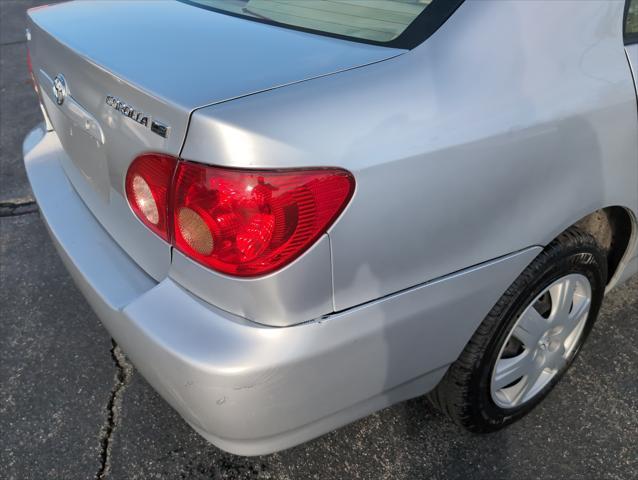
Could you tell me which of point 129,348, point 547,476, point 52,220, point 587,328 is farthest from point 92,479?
point 587,328

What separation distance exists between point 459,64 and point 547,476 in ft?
4.33

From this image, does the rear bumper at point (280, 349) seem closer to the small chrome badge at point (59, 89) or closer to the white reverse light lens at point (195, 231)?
the white reverse light lens at point (195, 231)

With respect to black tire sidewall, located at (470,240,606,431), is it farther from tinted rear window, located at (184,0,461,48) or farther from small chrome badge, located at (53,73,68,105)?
small chrome badge, located at (53,73,68,105)

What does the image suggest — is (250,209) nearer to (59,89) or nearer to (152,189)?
(152,189)

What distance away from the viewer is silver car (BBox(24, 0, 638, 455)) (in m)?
1.24

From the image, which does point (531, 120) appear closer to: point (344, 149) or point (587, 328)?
point (344, 149)

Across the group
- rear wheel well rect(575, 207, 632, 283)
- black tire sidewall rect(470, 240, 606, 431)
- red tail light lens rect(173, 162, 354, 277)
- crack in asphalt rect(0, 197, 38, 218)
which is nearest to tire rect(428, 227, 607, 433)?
black tire sidewall rect(470, 240, 606, 431)

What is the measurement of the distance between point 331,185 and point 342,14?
2.35 feet

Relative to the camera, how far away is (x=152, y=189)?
1.36 meters

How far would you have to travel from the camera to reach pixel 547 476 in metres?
1.89

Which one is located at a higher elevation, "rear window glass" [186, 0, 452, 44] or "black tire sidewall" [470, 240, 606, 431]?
"rear window glass" [186, 0, 452, 44]

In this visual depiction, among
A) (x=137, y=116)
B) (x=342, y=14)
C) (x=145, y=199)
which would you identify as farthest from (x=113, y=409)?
(x=342, y=14)

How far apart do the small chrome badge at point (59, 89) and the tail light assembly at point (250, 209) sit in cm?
54

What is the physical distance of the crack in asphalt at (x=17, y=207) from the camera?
11.0 ft
